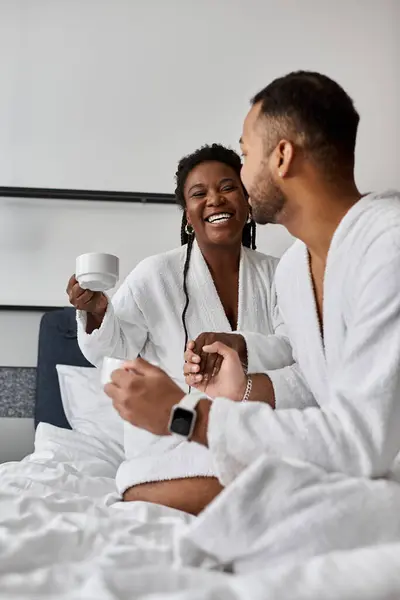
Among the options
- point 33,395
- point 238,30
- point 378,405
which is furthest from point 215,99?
point 378,405

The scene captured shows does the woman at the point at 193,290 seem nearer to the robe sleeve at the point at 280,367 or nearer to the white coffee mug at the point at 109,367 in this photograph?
the robe sleeve at the point at 280,367

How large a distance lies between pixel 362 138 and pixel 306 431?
1983 mm

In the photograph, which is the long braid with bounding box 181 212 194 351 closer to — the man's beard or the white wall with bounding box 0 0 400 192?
the white wall with bounding box 0 0 400 192

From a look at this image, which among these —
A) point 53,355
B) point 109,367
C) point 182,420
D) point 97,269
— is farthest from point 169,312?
point 182,420

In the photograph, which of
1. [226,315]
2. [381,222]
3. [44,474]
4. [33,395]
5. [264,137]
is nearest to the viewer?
[381,222]

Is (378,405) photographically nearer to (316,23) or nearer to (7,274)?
(7,274)

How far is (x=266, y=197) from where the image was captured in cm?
110

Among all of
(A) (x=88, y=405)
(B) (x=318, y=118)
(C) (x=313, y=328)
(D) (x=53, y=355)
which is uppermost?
(B) (x=318, y=118)

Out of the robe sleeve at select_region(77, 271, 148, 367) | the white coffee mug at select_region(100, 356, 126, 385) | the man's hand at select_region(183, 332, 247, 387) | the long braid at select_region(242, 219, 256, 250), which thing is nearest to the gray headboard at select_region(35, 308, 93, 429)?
the robe sleeve at select_region(77, 271, 148, 367)

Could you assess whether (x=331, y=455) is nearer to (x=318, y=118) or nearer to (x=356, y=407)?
(x=356, y=407)

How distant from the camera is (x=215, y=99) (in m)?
2.51

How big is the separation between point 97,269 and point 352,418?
760 mm

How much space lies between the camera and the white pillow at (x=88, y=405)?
6.31 ft

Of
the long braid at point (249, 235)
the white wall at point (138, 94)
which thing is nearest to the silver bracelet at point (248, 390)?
the long braid at point (249, 235)
